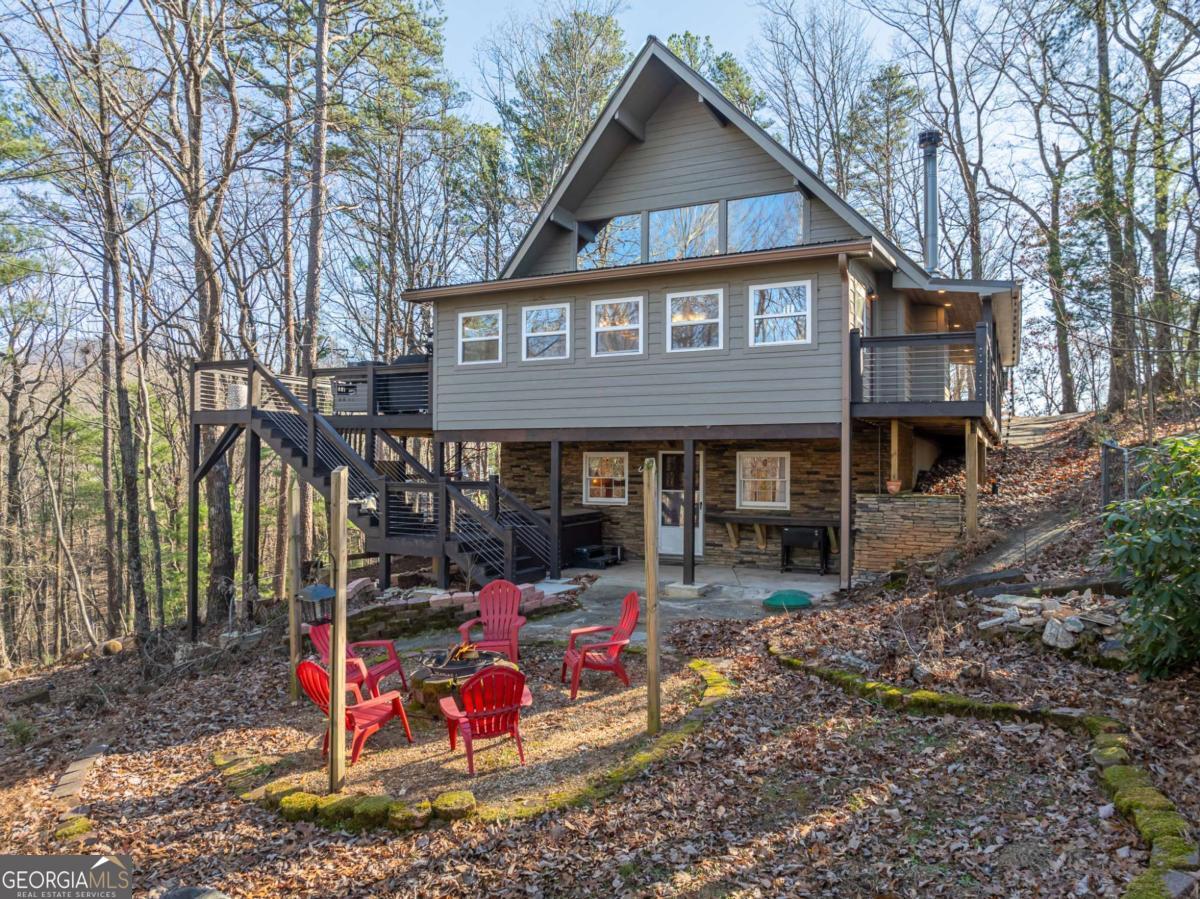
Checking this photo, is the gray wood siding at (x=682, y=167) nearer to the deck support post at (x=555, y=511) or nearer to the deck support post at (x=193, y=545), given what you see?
the deck support post at (x=555, y=511)

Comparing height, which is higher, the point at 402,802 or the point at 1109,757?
the point at 1109,757

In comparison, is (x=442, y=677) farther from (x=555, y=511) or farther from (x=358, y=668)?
(x=555, y=511)

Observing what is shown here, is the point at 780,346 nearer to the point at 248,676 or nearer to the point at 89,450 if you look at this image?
the point at 248,676

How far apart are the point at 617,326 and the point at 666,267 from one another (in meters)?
1.41

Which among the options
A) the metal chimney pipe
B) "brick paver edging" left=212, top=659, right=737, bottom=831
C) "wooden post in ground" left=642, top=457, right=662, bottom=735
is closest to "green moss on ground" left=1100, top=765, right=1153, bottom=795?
"brick paver edging" left=212, top=659, right=737, bottom=831

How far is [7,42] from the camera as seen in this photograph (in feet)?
35.4

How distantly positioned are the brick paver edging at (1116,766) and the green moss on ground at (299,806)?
4369 millimetres

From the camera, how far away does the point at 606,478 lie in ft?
50.1

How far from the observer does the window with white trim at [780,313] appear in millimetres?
11102

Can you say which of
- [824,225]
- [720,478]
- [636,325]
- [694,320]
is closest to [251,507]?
[636,325]


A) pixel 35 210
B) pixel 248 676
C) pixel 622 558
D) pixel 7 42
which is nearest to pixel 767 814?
pixel 248 676

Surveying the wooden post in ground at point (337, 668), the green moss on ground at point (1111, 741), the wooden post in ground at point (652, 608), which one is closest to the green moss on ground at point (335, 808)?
the wooden post in ground at point (337, 668)

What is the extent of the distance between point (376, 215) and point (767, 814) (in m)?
23.6

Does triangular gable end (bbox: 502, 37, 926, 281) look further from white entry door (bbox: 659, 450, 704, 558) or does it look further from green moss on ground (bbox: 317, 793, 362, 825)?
green moss on ground (bbox: 317, 793, 362, 825)
